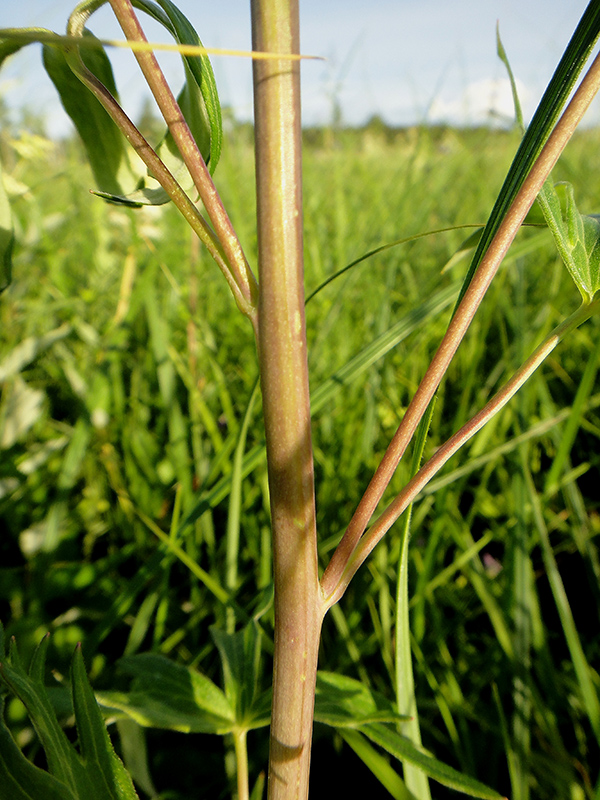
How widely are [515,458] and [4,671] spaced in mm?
570

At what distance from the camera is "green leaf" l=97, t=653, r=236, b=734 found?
0.37m

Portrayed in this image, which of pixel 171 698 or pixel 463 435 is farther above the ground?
pixel 463 435

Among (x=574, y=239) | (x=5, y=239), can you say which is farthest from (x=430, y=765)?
(x=5, y=239)

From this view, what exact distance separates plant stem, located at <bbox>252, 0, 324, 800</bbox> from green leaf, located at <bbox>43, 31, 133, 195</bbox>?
0.43 ft

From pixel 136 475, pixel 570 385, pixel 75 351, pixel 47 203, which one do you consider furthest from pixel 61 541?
pixel 47 203

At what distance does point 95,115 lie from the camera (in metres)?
0.35

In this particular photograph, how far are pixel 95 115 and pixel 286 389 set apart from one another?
0.70ft

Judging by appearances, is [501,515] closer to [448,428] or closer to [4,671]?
[448,428]

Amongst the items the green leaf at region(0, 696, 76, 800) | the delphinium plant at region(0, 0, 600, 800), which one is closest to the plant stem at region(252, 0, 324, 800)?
the delphinium plant at region(0, 0, 600, 800)

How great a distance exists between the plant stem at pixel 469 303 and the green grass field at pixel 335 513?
140 millimetres

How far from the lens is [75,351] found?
4.21 feet

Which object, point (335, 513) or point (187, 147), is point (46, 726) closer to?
point (187, 147)

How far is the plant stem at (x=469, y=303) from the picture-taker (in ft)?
0.86

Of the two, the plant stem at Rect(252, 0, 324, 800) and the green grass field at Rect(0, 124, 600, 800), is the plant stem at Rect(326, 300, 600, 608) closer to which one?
the plant stem at Rect(252, 0, 324, 800)
